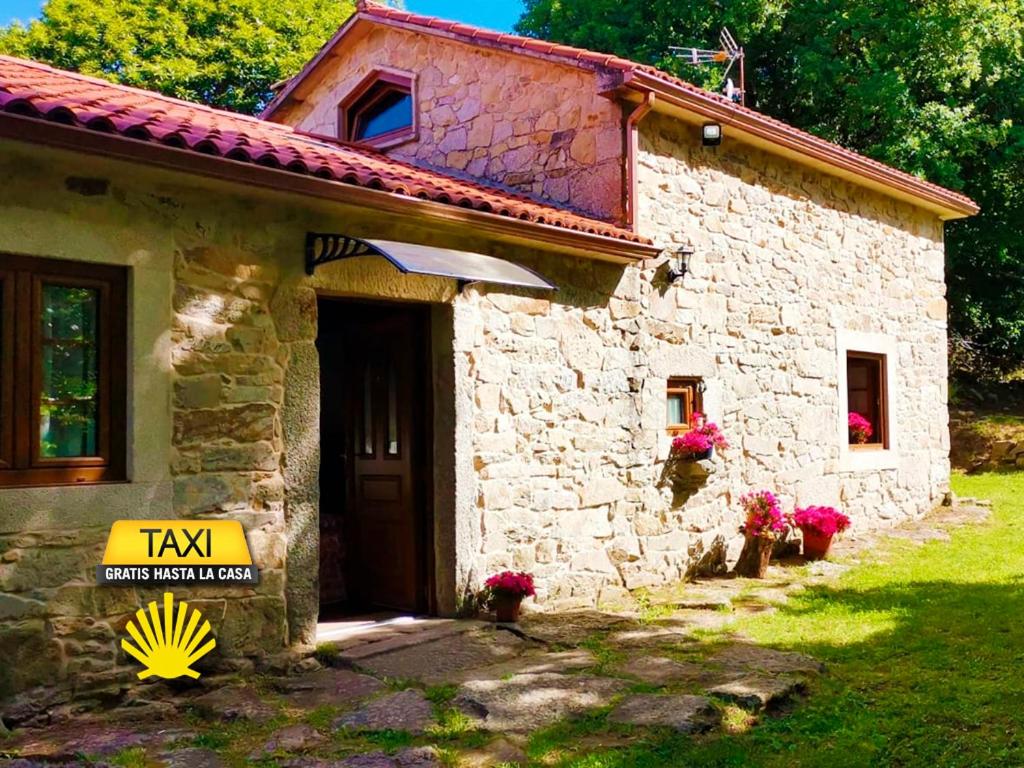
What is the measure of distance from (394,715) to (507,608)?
6.19 feet

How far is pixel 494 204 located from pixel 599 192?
1805 mm

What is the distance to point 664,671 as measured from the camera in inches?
207

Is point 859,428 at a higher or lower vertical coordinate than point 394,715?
higher

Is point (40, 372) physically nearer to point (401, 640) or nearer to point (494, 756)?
point (401, 640)

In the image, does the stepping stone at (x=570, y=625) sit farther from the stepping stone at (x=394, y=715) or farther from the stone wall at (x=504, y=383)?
the stepping stone at (x=394, y=715)

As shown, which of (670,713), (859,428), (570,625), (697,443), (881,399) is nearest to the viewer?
(670,713)

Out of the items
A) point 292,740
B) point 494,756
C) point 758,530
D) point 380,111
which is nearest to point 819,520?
point 758,530

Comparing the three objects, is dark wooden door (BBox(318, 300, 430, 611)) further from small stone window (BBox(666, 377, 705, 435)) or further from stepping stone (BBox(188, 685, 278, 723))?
small stone window (BBox(666, 377, 705, 435))

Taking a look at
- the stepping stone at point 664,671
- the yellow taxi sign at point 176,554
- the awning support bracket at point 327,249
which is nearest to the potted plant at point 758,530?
the stepping stone at point 664,671

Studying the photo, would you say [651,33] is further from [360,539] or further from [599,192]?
[360,539]

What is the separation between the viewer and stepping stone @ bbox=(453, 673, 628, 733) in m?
4.49

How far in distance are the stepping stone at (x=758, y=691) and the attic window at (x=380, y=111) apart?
6621mm

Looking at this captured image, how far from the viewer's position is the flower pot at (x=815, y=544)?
29.3 ft

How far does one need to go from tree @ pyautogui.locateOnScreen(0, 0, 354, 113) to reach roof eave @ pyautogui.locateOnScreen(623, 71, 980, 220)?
44.6 ft
